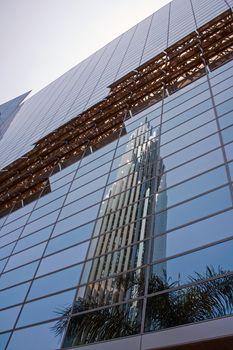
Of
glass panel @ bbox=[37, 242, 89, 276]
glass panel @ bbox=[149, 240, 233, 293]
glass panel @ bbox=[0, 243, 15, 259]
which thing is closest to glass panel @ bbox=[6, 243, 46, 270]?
glass panel @ bbox=[0, 243, 15, 259]

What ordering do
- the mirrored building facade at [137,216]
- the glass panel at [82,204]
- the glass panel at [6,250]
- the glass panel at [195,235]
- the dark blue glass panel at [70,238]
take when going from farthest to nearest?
the glass panel at [6,250], the glass panel at [82,204], the dark blue glass panel at [70,238], the glass panel at [195,235], the mirrored building facade at [137,216]

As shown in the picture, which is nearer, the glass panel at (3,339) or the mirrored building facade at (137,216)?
the mirrored building facade at (137,216)

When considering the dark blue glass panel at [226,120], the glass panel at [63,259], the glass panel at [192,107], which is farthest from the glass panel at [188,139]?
the glass panel at [63,259]

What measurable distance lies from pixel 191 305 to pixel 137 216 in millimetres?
4509

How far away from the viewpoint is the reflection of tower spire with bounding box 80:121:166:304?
34.4 feet

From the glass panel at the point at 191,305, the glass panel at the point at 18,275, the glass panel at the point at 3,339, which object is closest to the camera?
the glass panel at the point at 191,305

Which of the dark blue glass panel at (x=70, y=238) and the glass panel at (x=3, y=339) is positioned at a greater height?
the dark blue glass panel at (x=70, y=238)

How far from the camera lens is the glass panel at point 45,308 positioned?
10.8 meters

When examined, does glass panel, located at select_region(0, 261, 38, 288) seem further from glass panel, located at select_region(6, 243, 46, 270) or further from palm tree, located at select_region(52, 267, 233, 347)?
palm tree, located at select_region(52, 267, 233, 347)

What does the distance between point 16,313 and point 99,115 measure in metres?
14.0

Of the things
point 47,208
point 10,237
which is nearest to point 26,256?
point 47,208

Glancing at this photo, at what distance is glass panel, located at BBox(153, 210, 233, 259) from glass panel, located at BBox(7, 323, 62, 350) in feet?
10.9

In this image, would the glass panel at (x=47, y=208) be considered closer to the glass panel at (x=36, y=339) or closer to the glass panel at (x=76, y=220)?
the glass panel at (x=76, y=220)

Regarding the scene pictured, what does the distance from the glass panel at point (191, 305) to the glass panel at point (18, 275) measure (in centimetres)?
619
